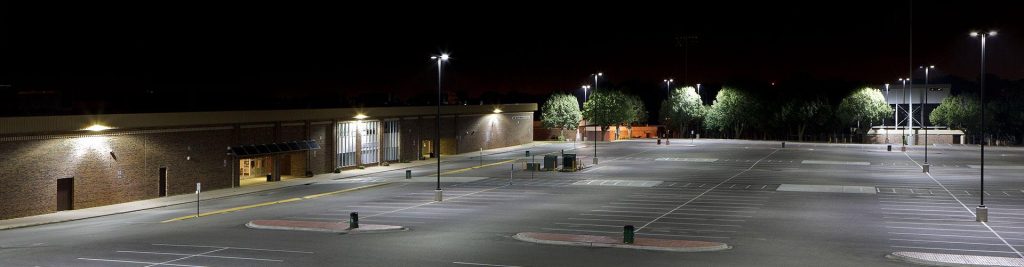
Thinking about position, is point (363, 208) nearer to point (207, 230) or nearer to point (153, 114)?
point (207, 230)

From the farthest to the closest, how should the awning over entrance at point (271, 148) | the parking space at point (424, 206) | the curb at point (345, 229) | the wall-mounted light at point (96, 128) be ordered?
the awning over entrance at point (271, 148) → the wall-mounted light at point (96, 128) → the parking space at point (424, 206) → the curb at point (345, 229)

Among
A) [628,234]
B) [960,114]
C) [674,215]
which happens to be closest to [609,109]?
[960,114]

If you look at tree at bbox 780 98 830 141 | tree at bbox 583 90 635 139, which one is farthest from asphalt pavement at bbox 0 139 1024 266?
tree at bbox 780 98 830 141

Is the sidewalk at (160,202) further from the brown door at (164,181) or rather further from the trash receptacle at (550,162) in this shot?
the trash receptacle at (550,162)

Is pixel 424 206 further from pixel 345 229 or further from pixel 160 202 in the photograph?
pixel 160 202

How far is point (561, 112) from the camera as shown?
407 feet

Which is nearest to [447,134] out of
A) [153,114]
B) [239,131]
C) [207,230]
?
[239,131]

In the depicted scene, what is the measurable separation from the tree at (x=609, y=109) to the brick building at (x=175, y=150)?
159ft

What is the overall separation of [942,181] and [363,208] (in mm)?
37168

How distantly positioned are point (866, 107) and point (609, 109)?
34.1 metres

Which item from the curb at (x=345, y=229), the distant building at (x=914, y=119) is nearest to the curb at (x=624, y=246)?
the curb at (x=345, y=229)

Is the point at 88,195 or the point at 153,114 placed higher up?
the point at 153,114

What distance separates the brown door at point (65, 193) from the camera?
141ft

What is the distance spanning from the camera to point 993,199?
46.0 m
